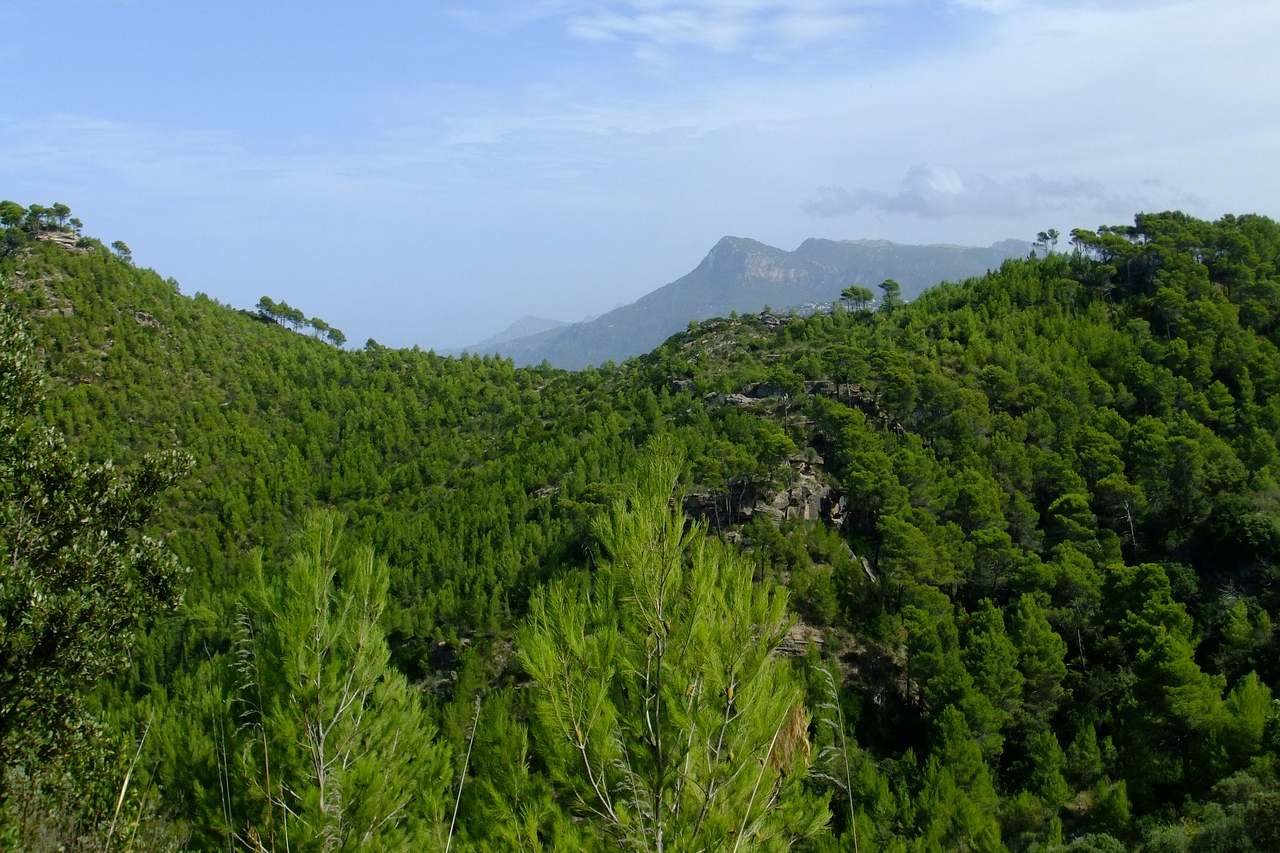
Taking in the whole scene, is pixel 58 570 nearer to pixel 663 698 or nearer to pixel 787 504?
pixel 663 698

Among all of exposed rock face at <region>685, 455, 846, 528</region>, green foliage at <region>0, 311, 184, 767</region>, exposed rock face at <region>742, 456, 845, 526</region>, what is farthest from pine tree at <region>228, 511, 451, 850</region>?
exposed rock face at <region>742, 456, 845, 526</region>

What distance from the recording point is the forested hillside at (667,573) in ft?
19.8

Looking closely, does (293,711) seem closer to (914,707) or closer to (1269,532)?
(914,707)

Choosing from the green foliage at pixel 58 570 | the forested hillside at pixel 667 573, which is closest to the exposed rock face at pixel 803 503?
the forested hillside at pixel 667 573

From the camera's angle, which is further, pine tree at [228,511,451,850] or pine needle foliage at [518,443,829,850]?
pine tree at [228,511,451,850]

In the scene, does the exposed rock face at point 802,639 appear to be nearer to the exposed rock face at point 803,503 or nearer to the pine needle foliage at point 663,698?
the exposed rock face at point 803,503

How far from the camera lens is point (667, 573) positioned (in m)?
6.09

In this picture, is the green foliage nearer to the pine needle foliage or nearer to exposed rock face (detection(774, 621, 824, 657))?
the pine needle foliage

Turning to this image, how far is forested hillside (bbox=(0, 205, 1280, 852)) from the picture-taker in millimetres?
6027

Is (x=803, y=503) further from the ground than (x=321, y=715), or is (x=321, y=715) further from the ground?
(x=321, y=715)

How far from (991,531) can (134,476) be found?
103 feet

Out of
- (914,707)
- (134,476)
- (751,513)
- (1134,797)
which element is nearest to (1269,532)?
(1134,797)

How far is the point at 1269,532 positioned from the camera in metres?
30.2

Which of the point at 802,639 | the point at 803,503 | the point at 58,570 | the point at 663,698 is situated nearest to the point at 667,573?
the point at 663,698
